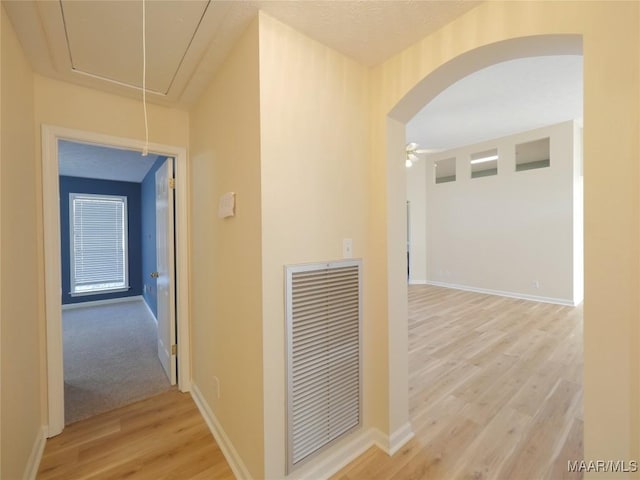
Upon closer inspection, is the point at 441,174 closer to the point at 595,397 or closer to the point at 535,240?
the point at 535,240

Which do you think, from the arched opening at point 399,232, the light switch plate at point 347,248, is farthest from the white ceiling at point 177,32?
the light switch plate at point 347,248

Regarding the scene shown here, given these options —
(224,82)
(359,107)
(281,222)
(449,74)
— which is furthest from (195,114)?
(449,74)

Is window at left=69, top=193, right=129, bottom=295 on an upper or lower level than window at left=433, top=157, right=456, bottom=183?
lower

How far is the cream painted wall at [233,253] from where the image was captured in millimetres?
1403

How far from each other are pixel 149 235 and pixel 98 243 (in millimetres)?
1363

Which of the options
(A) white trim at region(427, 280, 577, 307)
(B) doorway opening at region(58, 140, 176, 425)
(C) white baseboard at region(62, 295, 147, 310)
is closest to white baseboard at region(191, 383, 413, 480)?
(B) doorway opening at region(58, 140, 176, 425)

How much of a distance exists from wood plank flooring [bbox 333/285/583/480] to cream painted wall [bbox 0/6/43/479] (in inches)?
67.9

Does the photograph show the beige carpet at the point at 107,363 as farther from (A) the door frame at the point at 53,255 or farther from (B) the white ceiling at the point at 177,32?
(B) the white ceiling at the point at 177,32

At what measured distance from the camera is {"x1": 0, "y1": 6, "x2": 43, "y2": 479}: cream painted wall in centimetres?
127

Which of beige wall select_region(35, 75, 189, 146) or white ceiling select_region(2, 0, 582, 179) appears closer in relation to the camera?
white ceiling select_region(2, 0, 582, 179)

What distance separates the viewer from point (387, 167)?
5.75 ft

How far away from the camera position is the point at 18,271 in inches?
58.0

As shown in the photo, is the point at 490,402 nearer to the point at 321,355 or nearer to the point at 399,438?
the point at 399,438

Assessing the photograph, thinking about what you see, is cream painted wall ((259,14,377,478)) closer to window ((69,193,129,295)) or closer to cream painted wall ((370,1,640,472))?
cream painted wall ((370,1,640,472))
